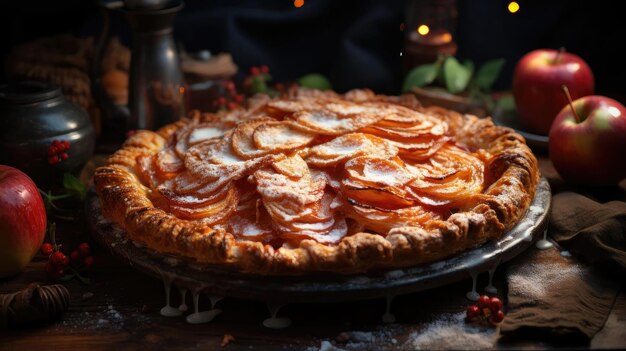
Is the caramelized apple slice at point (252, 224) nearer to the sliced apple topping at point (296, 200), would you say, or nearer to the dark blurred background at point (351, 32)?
the sliced apple topping at point (296, 200)

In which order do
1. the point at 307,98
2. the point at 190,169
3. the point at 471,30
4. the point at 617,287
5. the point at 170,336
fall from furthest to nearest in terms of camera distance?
the point at 471,30
the point at 307,98
the point at 190,169
the point at 617,287
the point at 170,336

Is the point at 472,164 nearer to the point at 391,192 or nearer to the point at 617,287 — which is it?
the point at 391,192

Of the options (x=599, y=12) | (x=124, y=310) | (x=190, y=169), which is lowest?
(x=124, y=310)

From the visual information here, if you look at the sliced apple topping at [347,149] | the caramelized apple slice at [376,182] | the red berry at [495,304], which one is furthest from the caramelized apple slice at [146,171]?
the red berry at [495,304]

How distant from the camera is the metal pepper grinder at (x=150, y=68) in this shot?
3.57m

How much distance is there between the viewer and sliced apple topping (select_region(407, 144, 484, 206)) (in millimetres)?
2787

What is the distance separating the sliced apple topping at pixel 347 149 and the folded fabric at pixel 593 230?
2.33 feet

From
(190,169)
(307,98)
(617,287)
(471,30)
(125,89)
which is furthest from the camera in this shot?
(471,30)

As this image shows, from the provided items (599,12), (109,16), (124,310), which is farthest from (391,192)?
(599,12)

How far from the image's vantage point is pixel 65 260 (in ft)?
8.89

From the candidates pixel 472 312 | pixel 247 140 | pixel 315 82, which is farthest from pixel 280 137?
pixel 315 82

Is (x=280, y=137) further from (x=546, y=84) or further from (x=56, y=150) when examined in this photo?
(x=546, y=84)

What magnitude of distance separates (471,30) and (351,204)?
241 cm

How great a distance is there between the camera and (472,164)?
119 inches
